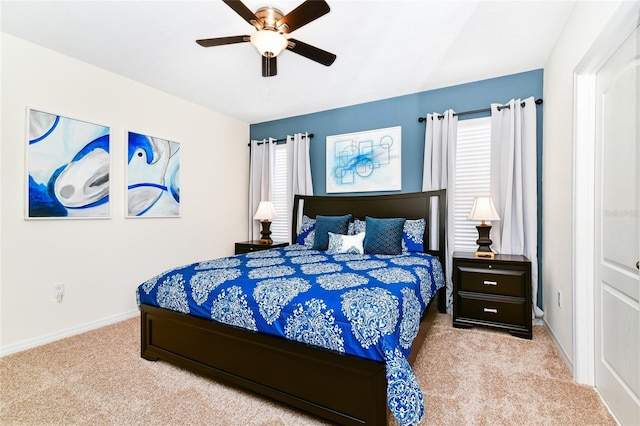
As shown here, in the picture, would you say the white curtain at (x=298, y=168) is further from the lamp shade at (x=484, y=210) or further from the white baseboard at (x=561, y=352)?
the white baseboard at (x=561, y=352)

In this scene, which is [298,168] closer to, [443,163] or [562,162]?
[443,163]

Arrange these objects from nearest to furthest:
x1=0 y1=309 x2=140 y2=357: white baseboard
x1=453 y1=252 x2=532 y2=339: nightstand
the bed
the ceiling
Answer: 1. the bed
2. the ceiling
3. x1=0 y1=309 x2=140 y2=357: white baseboard
4. x1=453 y1=252 x2=532 y2=339: nightstand

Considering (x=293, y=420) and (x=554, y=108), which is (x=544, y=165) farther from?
(x=293, y=420)

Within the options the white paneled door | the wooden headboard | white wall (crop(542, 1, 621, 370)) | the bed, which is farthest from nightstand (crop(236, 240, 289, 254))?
the white paneled door

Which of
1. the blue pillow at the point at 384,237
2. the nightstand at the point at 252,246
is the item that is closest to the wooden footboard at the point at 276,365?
the blue pillow at the point at 384,237

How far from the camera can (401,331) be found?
66.2 inches

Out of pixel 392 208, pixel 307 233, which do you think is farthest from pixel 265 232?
pixel 392 208

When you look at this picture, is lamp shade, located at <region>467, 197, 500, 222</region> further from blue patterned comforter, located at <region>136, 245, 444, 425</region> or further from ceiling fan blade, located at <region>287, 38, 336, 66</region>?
ceiling fan blade, located at <region>287, 38, 336, 66</region>

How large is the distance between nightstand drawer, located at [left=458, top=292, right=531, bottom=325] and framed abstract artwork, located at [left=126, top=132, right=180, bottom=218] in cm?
350

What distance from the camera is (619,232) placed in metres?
1.66

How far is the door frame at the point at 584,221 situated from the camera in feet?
Result: 6.46

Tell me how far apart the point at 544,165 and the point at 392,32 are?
6.55 ft

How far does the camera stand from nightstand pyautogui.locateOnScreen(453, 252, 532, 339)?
2.76m

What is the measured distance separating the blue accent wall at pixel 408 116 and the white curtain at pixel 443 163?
145 millimetres
